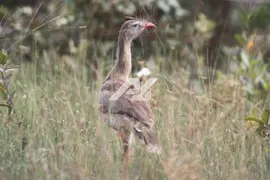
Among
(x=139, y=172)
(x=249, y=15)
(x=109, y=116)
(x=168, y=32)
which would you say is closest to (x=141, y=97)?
(x=109, y=116)

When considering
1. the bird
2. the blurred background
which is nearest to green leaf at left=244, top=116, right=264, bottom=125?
the bird

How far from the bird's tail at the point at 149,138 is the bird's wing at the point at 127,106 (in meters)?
0.05

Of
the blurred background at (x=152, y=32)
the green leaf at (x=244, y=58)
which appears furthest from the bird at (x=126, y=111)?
the blurred background at (x=152, y=32)

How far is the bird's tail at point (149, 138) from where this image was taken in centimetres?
398

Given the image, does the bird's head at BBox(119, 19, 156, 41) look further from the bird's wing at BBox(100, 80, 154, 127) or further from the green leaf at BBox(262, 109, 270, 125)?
the green leaf at BBox(262, 109, 270, 125)

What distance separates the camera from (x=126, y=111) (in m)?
4.16

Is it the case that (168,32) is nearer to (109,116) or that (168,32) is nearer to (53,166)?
(109,116)

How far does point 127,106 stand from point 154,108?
86 cm

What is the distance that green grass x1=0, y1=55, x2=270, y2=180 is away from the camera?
11.9 feet

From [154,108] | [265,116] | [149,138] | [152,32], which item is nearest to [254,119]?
[265,116]

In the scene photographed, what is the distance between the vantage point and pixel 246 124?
467cm

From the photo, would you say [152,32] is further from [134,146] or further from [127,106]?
[134,146]

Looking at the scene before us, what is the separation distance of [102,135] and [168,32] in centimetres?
359

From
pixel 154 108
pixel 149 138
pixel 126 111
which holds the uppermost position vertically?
pixel 126 111
